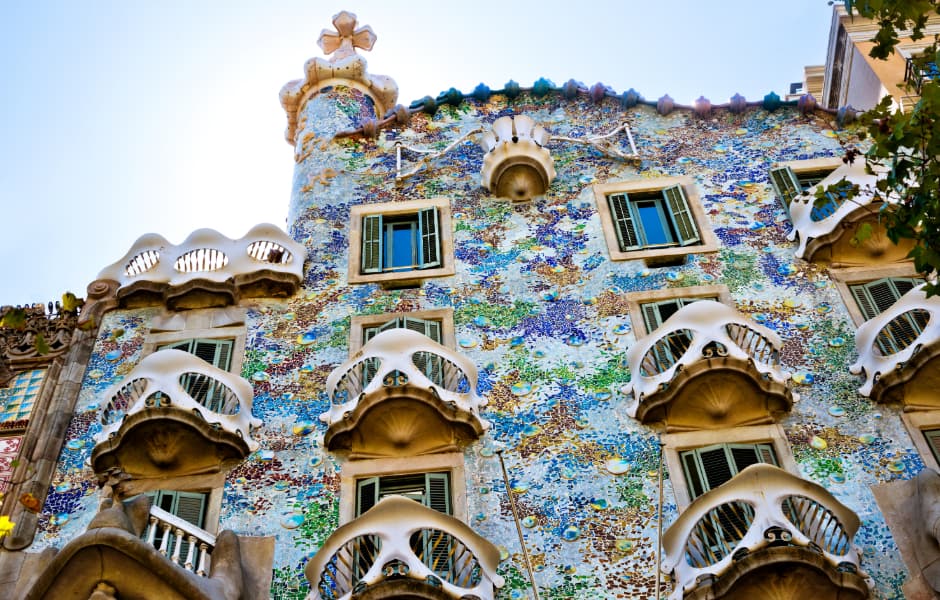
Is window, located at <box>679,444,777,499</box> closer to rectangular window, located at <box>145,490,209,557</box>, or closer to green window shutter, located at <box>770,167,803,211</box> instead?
green window shutter, located at <box>770,167,803,211</box>

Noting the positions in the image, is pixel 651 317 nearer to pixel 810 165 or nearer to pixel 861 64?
pixel 810 165

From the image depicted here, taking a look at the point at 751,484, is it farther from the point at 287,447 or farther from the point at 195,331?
the point at 195,331

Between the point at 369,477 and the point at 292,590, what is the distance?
1.80 m

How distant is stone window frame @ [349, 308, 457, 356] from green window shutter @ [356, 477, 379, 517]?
243 centimetres

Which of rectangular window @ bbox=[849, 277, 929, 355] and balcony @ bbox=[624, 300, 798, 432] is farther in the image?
rectangular window @ bbox=[849, 277, 929, 355]

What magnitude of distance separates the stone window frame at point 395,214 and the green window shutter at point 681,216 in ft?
10.3

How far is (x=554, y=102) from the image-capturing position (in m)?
21.9

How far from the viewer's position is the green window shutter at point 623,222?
18.7 m

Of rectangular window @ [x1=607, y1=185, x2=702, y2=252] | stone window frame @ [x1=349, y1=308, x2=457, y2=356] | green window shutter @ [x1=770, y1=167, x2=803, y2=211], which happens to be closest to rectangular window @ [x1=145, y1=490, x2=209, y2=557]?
stone window frame @ [x1=349, y1=308, x2=457, y2=356]

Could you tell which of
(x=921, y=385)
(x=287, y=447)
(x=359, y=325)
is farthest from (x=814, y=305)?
(x=287, y=447)

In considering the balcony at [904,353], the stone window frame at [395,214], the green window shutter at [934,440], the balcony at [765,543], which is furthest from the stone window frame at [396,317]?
the green window shutter at [934,440]

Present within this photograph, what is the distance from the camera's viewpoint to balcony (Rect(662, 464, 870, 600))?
12758mm

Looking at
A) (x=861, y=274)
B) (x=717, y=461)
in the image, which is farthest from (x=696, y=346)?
(x=861, y=274)

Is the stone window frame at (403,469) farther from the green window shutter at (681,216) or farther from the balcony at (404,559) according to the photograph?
the green window shutter at (681,216)
